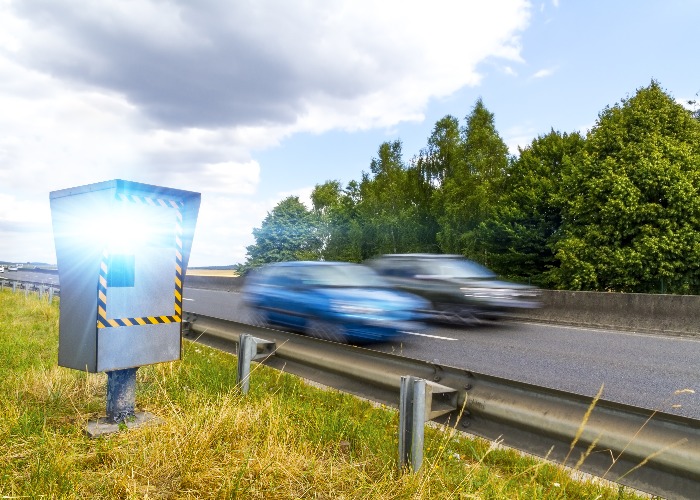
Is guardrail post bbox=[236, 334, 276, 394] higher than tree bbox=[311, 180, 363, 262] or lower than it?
lower

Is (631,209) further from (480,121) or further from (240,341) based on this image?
(240,341)

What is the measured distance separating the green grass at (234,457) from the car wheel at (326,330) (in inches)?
169

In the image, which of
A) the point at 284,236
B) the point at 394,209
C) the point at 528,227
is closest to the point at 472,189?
the point at 528,227

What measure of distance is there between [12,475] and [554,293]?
16258 millimetres

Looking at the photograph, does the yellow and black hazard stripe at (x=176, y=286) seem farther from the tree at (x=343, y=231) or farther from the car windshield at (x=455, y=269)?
the tree at (x=343, y=231)

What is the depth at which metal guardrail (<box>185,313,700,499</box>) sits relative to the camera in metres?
2.77

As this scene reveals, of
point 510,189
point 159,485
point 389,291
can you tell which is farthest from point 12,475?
point 510,189

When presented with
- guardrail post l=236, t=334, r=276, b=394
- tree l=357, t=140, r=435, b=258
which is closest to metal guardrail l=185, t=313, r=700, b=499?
guardrail post l=236, t=334, r=276, b=394

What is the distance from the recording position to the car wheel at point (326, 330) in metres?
9.86

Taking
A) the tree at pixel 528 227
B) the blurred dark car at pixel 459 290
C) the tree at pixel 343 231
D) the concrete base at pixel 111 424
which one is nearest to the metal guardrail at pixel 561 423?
the concrete base at pixel 111 424

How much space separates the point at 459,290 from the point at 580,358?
3592 mm

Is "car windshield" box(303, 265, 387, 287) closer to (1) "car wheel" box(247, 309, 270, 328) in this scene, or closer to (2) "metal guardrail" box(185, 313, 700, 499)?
(1) "car wheel" box(247, 309, 270, 328)

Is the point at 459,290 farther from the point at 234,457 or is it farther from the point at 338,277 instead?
the point at 234,457

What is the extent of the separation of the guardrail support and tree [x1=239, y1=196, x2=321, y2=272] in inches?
2664
